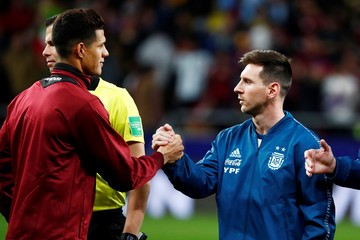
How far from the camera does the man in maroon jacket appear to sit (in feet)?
17.3

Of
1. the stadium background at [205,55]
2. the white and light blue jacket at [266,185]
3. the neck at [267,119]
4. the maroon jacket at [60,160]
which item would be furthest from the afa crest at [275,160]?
the stadium background at [205,55]

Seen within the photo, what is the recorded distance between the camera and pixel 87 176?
5.40 meters

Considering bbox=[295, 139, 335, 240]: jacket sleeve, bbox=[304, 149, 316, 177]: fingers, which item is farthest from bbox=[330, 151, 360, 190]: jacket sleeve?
bbox=[304, 149, 316, 177]: fingers

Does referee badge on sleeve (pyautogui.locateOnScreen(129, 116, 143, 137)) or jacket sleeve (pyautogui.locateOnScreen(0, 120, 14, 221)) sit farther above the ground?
referee badge on sleeve (pyautogui.locateOnScreen(129, 116, 143, 137))

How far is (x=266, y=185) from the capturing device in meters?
5.93

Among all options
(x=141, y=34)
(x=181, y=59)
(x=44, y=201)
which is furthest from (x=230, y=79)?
(x=44, y=201)

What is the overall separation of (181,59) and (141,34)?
113cm

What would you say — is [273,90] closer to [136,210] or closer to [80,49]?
[136,210]

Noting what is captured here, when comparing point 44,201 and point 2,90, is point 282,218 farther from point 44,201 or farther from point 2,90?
point 2,90

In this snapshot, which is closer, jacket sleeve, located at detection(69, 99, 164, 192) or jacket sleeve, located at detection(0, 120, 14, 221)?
jacket sleeve, located at detection(69, 99, 164, 192)

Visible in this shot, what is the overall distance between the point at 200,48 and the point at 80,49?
10.9m

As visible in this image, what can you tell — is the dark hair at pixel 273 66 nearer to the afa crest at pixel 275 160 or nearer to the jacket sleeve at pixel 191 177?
the afa crest at pixel 275 160

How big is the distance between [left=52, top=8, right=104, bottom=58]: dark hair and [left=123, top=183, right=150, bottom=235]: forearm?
1.22 meters

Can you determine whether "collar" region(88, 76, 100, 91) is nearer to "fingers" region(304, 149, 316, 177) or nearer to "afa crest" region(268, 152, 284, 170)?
"afa crest" region(268, 152, 284, 170)
